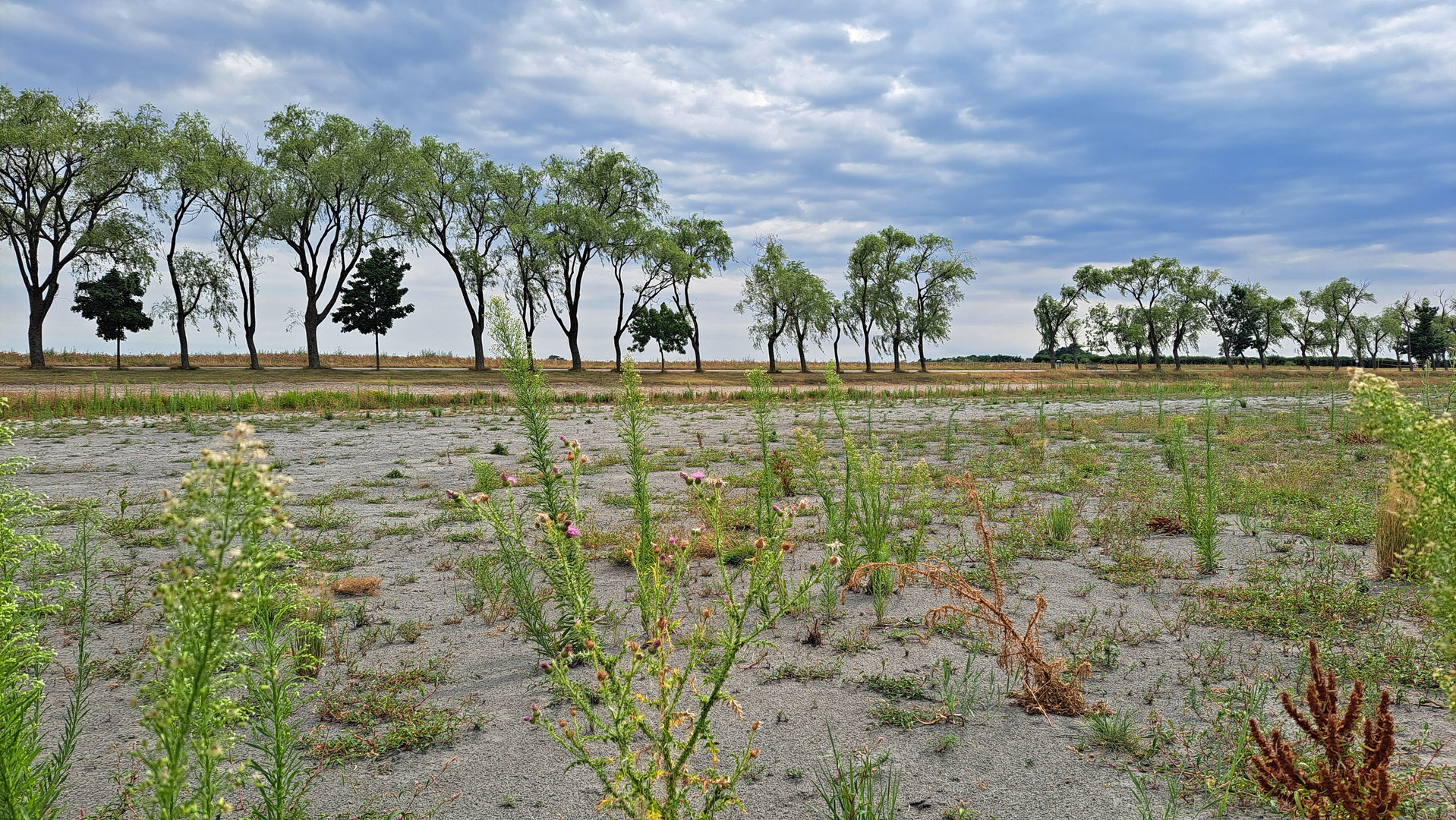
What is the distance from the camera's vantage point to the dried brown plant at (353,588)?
170 inches

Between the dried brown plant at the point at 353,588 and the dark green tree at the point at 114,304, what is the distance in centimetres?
4745

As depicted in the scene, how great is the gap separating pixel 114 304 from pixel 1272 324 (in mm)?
Answer: 104465

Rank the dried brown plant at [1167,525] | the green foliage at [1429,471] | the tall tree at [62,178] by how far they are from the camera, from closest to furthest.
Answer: the green foliage at [1429,471], the dried brown plant at [1167,525], the tall tree at [62,178]

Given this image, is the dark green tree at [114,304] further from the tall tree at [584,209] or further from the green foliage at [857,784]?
the green foliage at [857,784]

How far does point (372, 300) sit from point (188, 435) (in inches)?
1581

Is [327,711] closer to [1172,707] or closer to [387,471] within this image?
[1172,707]

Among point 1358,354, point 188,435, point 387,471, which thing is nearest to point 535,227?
point 188,435

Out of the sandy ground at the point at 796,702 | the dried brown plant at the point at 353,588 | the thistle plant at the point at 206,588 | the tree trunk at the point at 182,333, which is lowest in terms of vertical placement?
the sandy ground at the point at 796,702

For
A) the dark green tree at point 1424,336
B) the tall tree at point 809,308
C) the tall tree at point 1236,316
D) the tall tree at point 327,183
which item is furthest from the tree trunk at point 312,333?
the dark green tree at point 1424,336

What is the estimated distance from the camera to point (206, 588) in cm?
113

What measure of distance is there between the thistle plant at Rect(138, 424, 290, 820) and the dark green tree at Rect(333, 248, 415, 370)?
50890 mm

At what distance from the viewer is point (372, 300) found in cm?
4825

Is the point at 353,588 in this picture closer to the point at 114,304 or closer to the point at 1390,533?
the point at 1390,533

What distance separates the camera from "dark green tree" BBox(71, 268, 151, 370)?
40969mm
